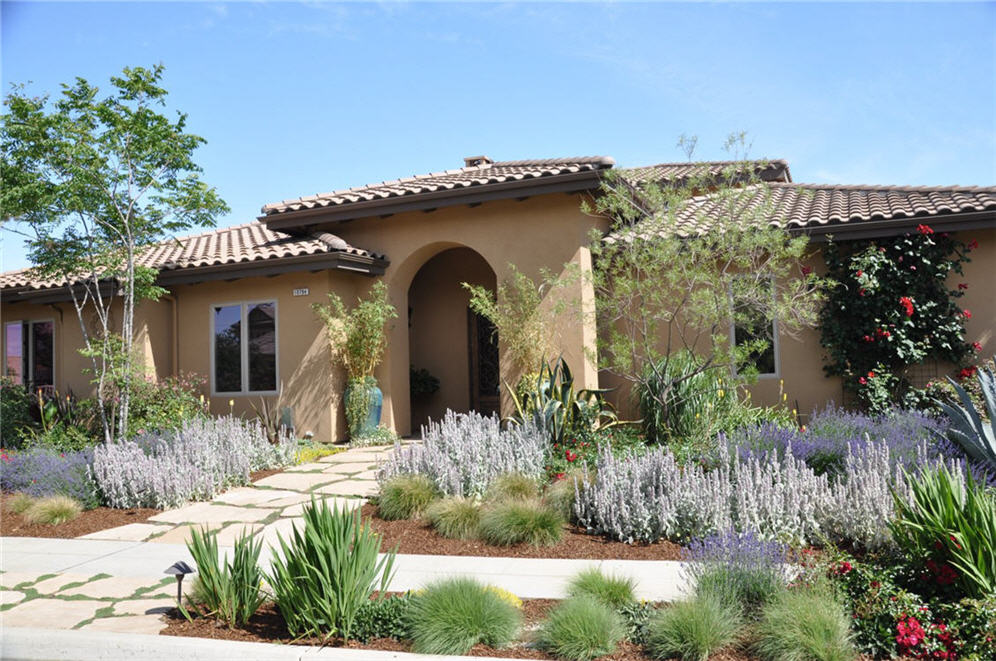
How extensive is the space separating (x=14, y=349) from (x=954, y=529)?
18.4 metres

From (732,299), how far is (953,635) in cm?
552

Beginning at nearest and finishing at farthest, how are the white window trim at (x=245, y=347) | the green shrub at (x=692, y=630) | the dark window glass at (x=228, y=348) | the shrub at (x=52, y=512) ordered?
the green shrub at (x=692, y=630) < the shrub at (x=52, y=512) < the white window trim at (x=245, y=347) < the dark window glass at (x=228, y=348)

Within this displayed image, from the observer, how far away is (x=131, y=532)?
25.0 ft

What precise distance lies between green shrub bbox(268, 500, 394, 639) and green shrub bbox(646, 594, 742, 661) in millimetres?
1792

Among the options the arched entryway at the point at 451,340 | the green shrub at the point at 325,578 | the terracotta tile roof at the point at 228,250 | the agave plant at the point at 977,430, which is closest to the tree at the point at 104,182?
the terracotta tile roof at the point at 228,250

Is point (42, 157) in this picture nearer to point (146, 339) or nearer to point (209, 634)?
point (146, 339)

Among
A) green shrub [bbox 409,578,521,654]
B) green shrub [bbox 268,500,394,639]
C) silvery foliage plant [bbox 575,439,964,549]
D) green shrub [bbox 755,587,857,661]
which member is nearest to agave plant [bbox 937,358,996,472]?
silvery foliage plant [bbox 575,439,964,549]

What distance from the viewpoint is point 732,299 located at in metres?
9.10

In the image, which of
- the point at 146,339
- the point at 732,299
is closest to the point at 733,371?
the point at 732,299

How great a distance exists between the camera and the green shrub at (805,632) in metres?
3.92

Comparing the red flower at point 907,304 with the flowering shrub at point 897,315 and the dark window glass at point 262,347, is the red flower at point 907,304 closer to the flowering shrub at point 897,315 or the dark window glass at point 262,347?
the flowering shrub at point 897,315

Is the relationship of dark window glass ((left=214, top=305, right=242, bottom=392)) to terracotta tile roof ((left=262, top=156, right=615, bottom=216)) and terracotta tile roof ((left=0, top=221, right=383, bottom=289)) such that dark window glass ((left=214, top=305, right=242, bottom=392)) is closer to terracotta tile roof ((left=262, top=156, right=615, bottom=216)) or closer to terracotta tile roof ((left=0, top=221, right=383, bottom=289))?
terracotta tile roof ((left=0, top=221, right=383, bottom=289))

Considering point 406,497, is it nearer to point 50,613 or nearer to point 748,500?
point 50,613

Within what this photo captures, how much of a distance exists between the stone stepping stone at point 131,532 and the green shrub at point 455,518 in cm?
289
